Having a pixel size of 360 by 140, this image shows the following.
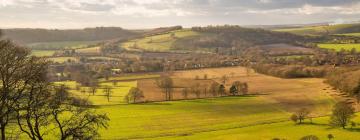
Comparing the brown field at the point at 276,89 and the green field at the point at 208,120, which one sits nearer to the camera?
the green field at the point at 208,120

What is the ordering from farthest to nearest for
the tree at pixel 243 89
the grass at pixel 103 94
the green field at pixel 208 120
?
the tree at pixel 243 89 < the grass at pixel 103 94 < the green field at pixel 208 120

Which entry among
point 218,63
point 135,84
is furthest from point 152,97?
point 218,63

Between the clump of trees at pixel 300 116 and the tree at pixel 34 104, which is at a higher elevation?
the tree at pixel 34 104

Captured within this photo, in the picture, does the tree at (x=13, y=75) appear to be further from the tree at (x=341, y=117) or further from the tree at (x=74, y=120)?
the tree at (x=341, y=117)

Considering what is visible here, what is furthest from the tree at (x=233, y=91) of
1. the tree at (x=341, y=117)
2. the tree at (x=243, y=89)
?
the tree at (x=341, y=117)

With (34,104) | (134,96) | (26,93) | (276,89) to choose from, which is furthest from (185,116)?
(26,93)

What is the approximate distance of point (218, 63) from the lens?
165875 mm

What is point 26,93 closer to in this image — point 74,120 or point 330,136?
point 74,120

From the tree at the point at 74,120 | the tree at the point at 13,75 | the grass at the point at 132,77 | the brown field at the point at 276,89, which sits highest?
the tree at the point at 13,75

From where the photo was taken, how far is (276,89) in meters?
110

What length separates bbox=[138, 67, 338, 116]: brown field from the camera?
3565 inches

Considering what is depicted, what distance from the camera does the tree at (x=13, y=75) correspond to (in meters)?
17.5

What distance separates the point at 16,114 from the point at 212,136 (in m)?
44.7

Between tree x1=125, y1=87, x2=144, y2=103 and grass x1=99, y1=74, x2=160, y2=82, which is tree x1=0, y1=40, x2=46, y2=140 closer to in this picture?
tree x1=125, y1=87, x2=144, y2=103
